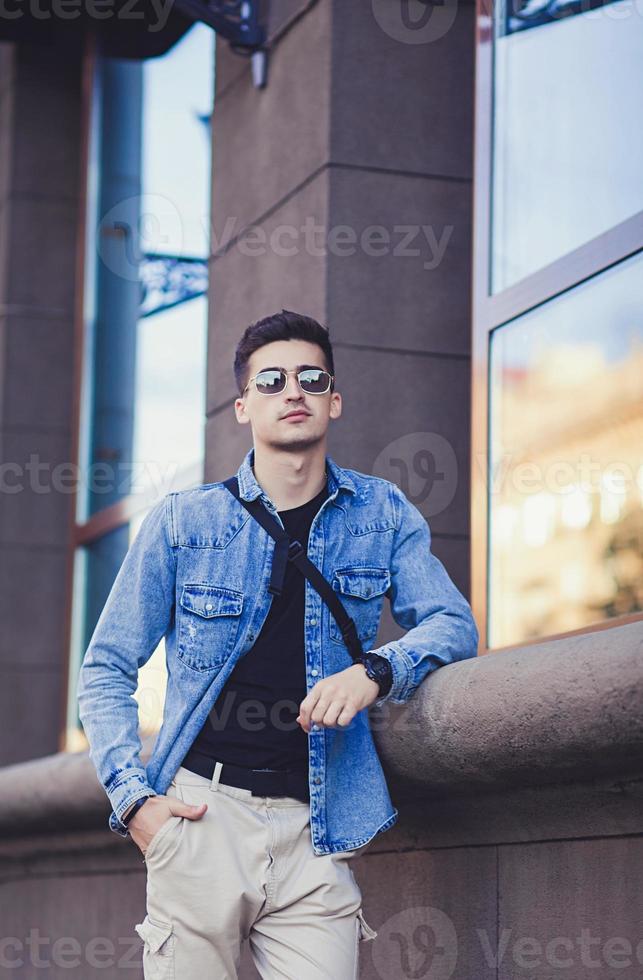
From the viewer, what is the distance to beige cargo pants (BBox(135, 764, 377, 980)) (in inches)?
135

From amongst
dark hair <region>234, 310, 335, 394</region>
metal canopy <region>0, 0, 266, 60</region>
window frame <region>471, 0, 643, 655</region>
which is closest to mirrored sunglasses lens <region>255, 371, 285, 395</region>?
dark hair <region>234, 310, 335, 394</region>

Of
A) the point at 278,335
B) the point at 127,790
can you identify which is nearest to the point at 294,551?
the point at 278,335

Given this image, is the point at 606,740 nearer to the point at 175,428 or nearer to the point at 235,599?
the point at 235,599

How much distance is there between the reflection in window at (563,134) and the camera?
484 centimetres

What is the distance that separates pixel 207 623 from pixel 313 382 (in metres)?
0.66

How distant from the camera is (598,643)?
10.7ft

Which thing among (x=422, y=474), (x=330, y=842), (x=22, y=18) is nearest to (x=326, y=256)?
(x=422, y=474)

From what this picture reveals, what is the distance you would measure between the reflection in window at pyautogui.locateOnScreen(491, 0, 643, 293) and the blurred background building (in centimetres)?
1

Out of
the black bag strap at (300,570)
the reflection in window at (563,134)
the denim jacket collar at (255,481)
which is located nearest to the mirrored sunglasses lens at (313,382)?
the denim jacket collar at (255,481)

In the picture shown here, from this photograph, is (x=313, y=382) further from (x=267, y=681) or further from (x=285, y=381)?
(x=267, y=681)

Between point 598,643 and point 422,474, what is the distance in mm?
2549

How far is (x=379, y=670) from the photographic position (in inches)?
140

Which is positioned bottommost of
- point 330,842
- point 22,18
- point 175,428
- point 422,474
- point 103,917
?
point 103,917

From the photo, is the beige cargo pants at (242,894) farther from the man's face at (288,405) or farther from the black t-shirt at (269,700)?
the man's face at (288,405)
